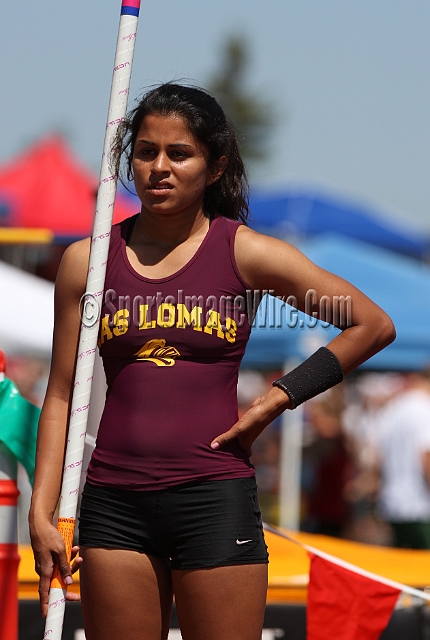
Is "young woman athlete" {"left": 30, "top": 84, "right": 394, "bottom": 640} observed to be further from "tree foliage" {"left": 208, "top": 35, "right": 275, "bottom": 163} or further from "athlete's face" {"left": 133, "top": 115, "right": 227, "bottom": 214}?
"tree foliage" {"left": 208, "top": 35, "right": 275, "bottom": 163}

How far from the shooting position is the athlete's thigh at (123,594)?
2.21 m

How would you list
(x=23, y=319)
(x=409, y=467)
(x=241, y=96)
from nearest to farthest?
(x=23, y=319)
(x=409, y=467)
(x=241, y=96)

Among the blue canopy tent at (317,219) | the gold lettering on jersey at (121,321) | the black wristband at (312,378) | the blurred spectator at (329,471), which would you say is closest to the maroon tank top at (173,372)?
the gold lettering on jersey at (121,321)

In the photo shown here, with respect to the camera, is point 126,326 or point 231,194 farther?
point 231,194

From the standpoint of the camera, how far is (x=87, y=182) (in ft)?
42.3

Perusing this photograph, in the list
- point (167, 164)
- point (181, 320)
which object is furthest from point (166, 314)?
point (167, 164)

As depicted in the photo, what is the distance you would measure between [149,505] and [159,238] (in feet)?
2.21

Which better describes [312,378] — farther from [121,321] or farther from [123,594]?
[123,594]

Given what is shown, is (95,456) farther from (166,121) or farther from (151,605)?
(166,121)

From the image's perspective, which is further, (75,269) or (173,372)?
(75,269)

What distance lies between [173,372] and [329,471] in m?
6.86

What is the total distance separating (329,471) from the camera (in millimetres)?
8867

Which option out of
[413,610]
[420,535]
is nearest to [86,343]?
[413,610]

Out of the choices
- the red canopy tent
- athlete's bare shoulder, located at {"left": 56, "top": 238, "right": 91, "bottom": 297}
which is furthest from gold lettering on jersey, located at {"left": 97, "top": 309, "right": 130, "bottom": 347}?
the red canopy tent
